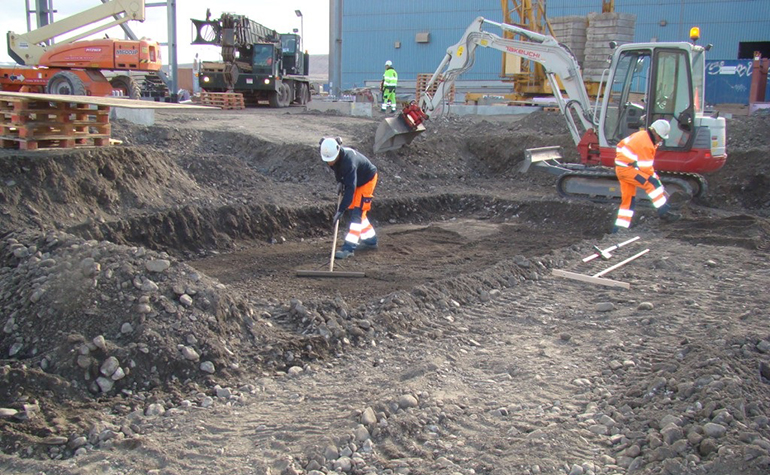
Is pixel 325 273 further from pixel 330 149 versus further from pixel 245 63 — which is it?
pixel 245 63

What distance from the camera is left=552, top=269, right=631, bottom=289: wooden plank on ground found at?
7082mm

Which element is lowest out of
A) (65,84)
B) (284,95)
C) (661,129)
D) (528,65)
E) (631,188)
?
(631,188)

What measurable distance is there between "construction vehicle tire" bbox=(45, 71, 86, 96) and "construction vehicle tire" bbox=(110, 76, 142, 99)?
148 cm

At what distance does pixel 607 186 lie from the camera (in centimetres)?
1169

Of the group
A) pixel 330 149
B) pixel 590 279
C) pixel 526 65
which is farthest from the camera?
pixel 526 65

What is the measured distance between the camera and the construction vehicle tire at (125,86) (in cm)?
1884

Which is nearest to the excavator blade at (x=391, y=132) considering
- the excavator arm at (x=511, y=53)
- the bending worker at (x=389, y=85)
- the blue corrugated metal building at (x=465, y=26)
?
the excavator arm at (x=511, y=53)

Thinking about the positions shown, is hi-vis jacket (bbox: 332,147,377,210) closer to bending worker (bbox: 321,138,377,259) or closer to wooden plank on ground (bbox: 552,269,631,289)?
bending worker (bbox: 321,138,377,259)

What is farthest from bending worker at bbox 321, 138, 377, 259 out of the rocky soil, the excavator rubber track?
the excavator rubber track

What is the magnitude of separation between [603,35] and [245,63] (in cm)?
1230

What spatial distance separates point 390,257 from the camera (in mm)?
8734

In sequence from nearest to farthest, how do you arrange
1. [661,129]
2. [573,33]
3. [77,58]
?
[661,129] < [77,58] < [573,33]

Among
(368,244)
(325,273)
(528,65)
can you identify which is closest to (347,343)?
(325,273)

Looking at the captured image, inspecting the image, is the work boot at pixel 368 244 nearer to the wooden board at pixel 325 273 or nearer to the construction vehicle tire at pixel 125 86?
the wooden board at pixel 325 273
